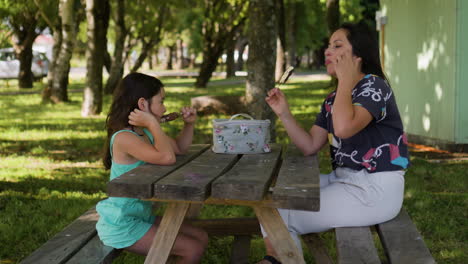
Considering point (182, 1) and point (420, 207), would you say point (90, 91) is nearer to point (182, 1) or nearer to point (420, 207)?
point (420, 207)

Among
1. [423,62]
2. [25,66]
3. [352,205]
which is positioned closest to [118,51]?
[25,66]

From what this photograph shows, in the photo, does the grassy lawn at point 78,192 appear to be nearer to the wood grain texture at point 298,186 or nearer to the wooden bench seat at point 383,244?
the wooden bench seat at point 383,244

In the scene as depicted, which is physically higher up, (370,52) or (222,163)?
(370,52)

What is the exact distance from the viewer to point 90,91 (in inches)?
532

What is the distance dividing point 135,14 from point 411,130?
20347mm

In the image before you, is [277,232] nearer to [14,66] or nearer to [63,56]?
[63,56]

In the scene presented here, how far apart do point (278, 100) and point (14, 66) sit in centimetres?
3020

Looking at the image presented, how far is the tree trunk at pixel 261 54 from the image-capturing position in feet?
26.1

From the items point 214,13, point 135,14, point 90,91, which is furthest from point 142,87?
point 135,14

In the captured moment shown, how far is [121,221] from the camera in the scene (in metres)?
3.21

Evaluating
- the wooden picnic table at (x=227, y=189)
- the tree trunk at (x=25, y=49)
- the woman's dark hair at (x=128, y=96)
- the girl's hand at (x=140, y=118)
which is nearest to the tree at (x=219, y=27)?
the tree trunk at (x=25, y=49)

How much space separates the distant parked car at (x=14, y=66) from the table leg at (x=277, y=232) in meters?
Result: 30.0

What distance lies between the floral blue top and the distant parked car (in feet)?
98.0

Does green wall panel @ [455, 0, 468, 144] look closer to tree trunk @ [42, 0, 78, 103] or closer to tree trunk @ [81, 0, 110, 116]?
tree trunk @ [81, 0, 110, 116]
